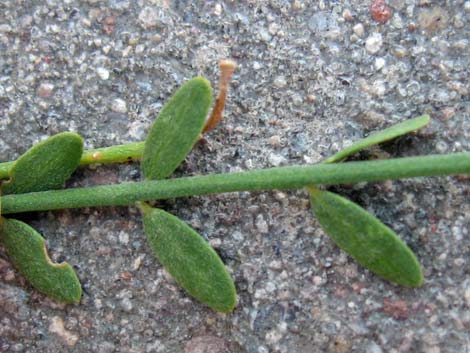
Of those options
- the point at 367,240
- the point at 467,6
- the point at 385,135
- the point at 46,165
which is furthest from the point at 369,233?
the point at 46,165

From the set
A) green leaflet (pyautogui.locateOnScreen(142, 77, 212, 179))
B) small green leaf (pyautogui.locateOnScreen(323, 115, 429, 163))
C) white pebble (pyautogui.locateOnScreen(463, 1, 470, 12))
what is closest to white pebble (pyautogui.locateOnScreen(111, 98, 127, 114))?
green leaflet (pyautogui.locateOnScreen(142, 77, 212, 179))

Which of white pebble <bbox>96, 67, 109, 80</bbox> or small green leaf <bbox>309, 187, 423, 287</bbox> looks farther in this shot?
white pebble <bbox>96, 67, 109, 80</bbox>

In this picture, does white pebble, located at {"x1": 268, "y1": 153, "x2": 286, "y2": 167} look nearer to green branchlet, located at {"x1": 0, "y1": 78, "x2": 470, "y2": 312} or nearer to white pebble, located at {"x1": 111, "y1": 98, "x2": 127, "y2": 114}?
green branchlet, located at {"x1": 0, "y1": 78, "x2": 470, "y2": 312}

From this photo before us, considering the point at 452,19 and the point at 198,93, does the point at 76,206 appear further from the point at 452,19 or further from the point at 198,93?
the point at 452,19

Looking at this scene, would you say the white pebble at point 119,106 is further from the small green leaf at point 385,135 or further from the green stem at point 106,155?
the small green leaf at point 385,135

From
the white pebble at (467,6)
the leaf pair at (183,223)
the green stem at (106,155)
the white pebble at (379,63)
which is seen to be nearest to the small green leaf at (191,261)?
the leaf pair at (183,223)

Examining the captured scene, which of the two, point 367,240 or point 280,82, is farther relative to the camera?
point 280,82

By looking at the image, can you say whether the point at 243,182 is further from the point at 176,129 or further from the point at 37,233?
the point at 37,233
